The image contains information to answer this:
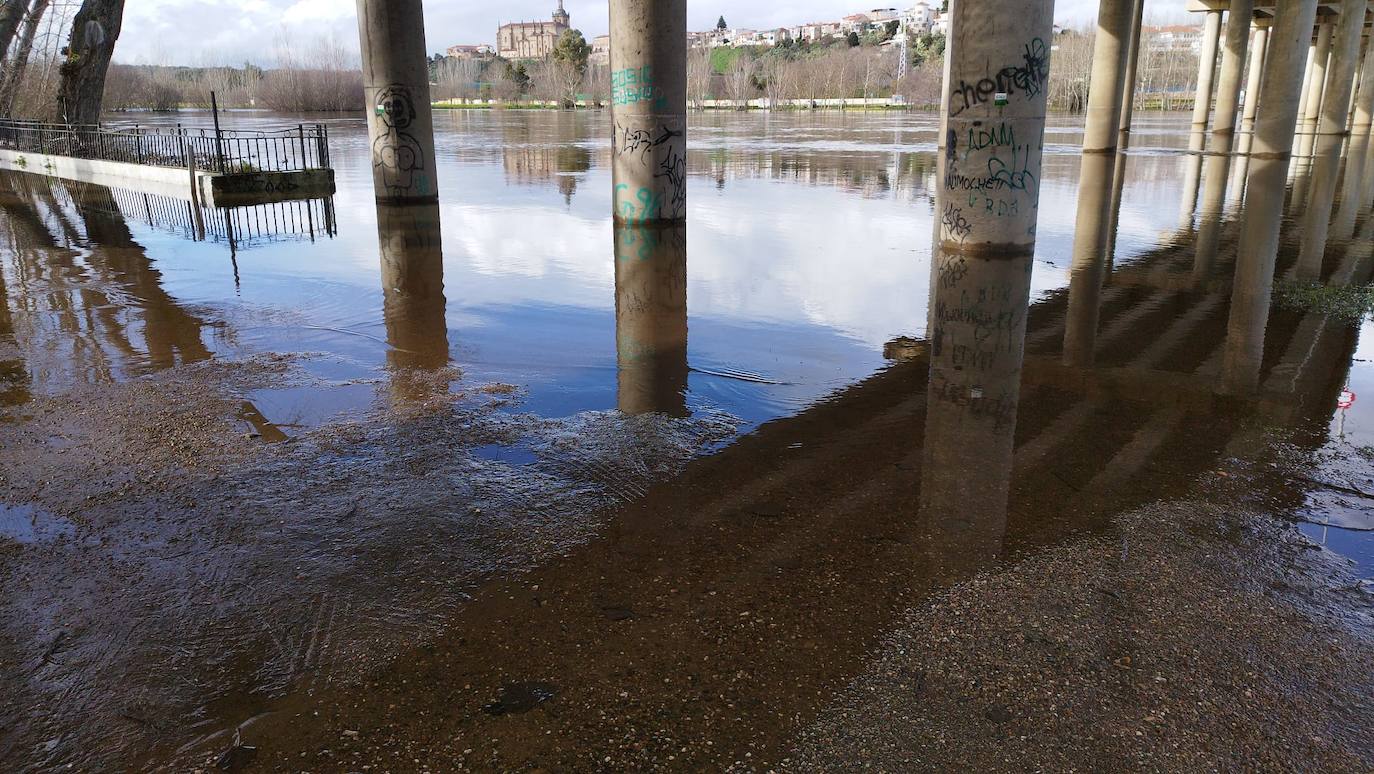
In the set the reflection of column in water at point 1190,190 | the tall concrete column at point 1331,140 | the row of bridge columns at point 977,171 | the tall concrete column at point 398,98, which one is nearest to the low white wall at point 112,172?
the tall concrete column at point 398,98

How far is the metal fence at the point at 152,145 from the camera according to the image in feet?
71.6

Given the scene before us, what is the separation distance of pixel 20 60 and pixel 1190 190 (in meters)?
36.5

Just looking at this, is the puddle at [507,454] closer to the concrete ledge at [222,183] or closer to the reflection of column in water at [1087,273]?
the reflection of column in water at [1087,273]

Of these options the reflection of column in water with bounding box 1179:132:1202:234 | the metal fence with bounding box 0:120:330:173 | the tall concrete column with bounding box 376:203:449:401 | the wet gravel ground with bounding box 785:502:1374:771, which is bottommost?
the wet gravel ground with bounding box 785:502:1374:771

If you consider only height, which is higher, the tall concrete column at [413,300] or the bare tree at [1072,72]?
the bare tree at [1072,72]

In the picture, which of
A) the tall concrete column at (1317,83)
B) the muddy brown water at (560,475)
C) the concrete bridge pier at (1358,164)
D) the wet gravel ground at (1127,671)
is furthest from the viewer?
the tall concrete column at (1317,83)

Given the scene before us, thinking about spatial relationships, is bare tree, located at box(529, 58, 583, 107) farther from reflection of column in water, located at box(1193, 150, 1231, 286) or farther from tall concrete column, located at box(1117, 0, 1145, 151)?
reflection of column in water, located at box(1193, 150, 1231, 286)

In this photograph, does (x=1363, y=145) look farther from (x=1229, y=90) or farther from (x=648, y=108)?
(x=648, y=108)

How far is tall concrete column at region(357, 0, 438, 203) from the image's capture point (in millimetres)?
18328

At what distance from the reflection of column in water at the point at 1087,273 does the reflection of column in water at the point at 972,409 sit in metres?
0.46

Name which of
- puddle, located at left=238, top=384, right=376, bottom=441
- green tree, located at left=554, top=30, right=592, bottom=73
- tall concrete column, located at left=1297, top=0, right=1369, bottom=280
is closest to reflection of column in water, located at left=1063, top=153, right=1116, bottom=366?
tall concrete column, located at left=1297, top=0, right=1369, bottom=280

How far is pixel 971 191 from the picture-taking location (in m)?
12.4

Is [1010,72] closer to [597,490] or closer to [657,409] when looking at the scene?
[657,409]

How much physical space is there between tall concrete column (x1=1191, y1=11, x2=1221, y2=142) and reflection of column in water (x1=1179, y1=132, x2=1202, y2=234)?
953 cm
